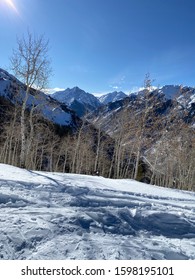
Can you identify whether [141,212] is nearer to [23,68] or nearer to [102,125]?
[23,68]

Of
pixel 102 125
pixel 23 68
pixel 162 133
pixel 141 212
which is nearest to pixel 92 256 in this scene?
pixel 141 212

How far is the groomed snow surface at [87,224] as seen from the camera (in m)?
4.72

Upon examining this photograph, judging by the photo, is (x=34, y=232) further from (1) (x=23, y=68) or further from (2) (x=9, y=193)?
(1) (x=23, y=68)

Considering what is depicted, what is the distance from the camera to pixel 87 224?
5957mm

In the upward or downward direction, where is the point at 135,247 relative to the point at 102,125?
downward

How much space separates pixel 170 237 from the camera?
6.09 metres

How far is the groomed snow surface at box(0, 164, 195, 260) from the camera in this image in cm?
472

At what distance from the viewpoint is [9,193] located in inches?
287

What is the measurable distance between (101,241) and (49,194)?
318cm

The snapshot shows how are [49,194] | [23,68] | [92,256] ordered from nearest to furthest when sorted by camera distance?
[92,256], [49,194], [23,68]

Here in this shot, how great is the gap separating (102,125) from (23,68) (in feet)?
58.8

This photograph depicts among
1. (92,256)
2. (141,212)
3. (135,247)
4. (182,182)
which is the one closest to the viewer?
(92,256)
